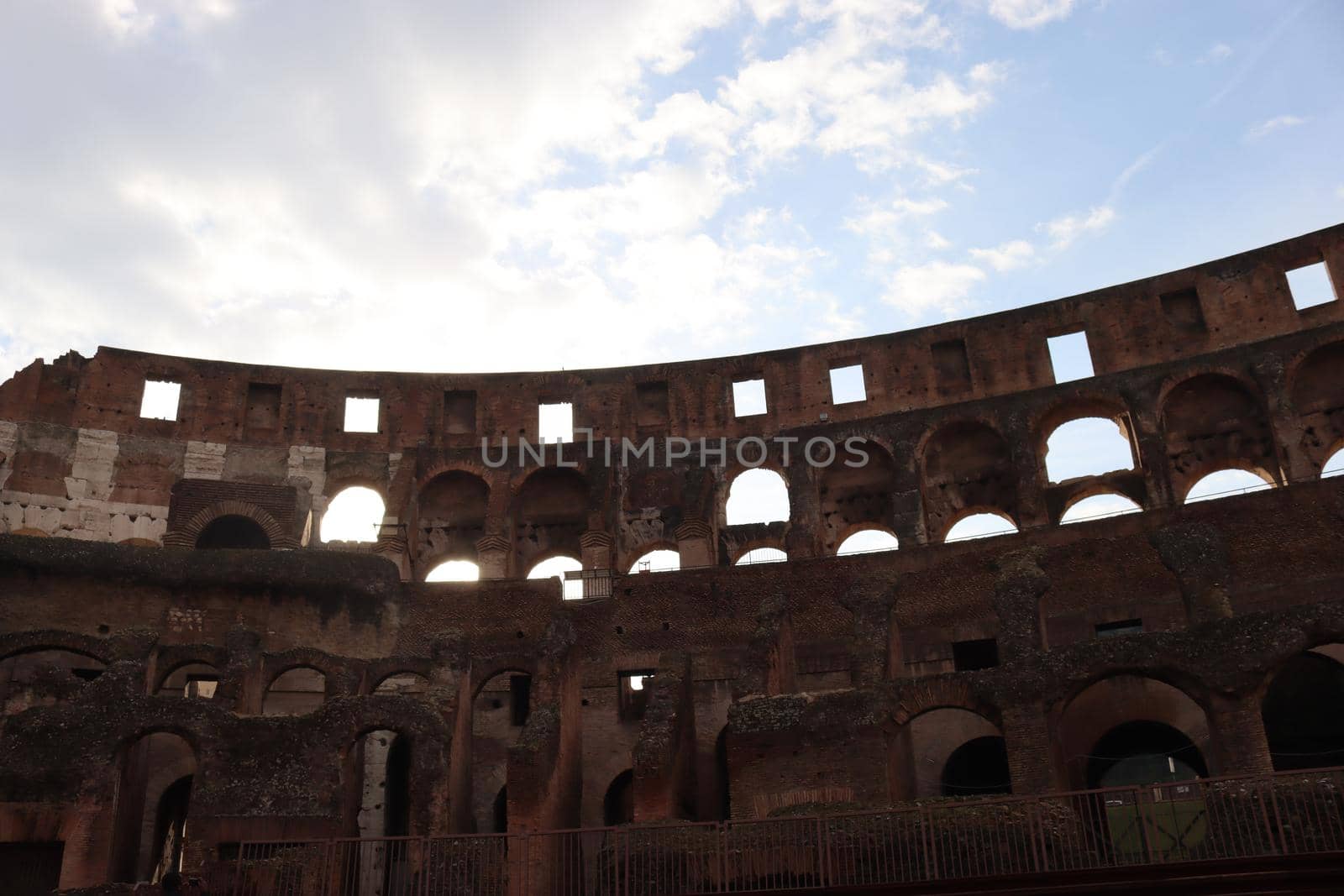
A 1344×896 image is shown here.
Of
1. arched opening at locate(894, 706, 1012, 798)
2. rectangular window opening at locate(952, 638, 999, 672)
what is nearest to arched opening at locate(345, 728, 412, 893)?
arched opening at locate(894, 706, 1012, 798)

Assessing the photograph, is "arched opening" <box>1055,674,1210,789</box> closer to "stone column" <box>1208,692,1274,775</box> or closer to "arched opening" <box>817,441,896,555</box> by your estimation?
"stone column" <box>1208,692,1274,775</box>

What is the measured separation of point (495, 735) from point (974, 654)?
966 cm

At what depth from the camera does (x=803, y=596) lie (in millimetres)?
25719

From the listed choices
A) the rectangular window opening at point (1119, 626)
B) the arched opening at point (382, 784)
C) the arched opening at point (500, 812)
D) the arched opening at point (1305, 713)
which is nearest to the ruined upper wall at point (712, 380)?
the rectangular window opening at point (1119, 626)

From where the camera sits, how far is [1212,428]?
3019 cm

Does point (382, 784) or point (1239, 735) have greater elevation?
point (382, 784)

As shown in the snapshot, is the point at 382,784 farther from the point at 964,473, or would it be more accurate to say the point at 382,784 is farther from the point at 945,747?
the point at 964,473

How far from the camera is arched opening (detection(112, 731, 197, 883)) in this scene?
2191 cm

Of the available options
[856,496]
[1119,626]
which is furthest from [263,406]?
[1119,626]

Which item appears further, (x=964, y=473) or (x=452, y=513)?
(x=452, y=513)

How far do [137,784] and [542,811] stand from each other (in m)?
7.62

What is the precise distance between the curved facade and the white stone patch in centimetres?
9

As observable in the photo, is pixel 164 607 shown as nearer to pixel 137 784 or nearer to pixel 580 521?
pixel 137 784

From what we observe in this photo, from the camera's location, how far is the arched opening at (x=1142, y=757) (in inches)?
891
